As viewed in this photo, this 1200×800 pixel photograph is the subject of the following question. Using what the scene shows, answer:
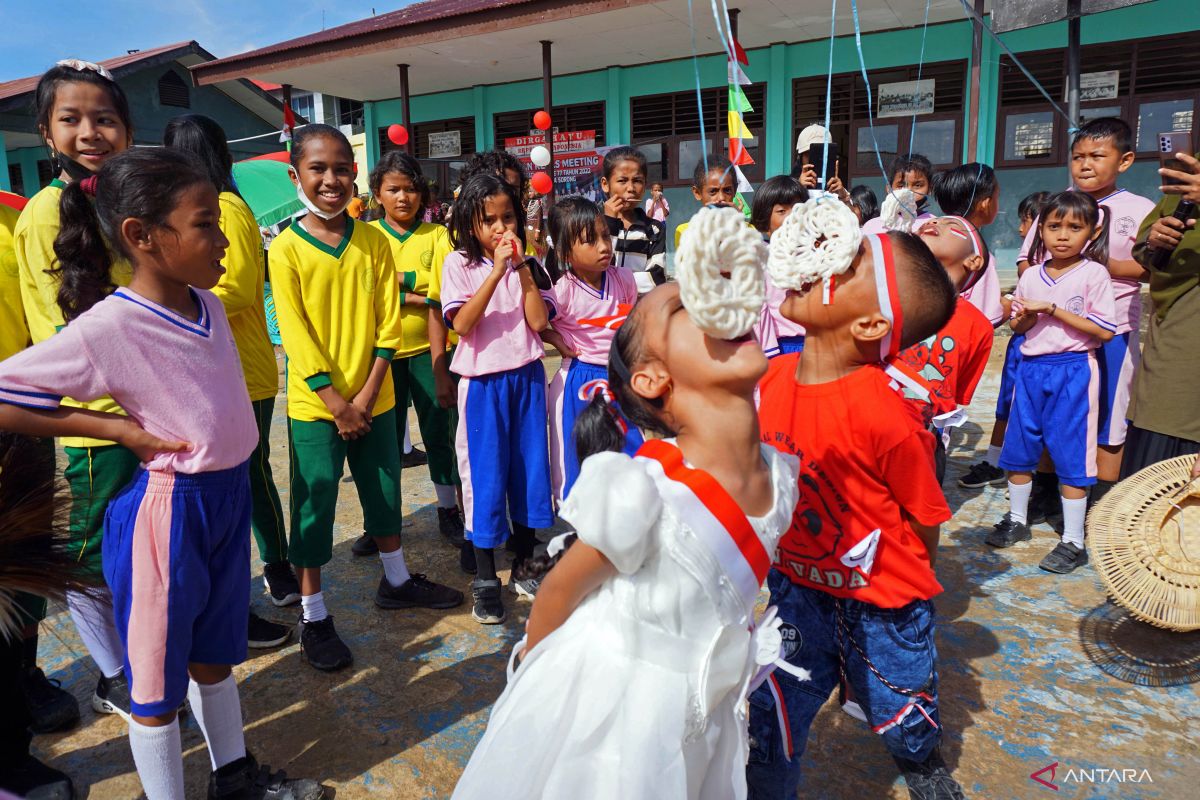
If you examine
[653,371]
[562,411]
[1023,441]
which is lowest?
[1023,441]

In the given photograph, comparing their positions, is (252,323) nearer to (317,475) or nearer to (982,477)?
(317,475)

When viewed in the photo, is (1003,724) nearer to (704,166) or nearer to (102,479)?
(102,479)

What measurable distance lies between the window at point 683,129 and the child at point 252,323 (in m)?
9.29

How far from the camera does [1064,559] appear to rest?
328 centimetres

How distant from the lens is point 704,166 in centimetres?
446

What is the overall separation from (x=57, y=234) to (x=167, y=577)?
105 centimetres

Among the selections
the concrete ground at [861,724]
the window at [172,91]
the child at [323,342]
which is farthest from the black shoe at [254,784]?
the window at [172,91]

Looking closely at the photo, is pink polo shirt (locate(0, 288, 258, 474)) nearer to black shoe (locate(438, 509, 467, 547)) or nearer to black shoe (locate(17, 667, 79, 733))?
black shoe (locate(17, 667, 79, 733))

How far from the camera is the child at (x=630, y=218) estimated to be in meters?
3.83

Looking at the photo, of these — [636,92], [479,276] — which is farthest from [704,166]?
[636,92]

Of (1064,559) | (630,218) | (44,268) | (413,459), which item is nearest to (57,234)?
(44,268)

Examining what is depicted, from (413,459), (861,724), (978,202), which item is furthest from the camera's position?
(413,459)

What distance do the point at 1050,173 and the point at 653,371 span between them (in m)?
10.3

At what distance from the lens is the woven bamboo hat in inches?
92.9
